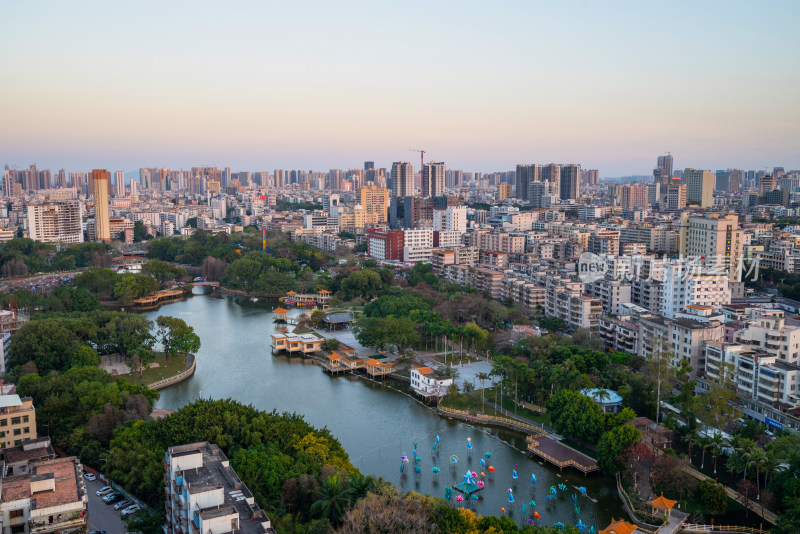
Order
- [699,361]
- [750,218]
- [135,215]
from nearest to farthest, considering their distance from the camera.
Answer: [699,361], [750,218], [135,215]

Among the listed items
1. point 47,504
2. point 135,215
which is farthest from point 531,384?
point 135,215

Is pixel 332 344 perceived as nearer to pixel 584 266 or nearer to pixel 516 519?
pixel 516 519

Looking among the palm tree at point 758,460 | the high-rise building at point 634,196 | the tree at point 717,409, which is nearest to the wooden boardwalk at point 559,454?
the tree at point 717,409

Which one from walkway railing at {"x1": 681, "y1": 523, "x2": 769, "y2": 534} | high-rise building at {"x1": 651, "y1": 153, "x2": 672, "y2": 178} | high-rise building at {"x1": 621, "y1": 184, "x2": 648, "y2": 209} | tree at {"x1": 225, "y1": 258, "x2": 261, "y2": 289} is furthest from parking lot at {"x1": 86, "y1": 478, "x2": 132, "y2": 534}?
high-rise building at {"x1": 651, "y1": 153, "x2": 672, "y2": 178}

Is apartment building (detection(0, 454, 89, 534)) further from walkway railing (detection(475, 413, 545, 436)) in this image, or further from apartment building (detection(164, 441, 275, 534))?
walkway railing (detection(475, 413, 545, 436))

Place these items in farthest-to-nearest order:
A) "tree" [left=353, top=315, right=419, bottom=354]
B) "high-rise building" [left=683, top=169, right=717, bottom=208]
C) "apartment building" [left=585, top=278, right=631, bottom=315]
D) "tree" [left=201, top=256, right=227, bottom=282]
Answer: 1. "high-rise building" [left=683, top=169, right=717, bottom=208]
2. "tree" [left=201, top=256, right=227, bottom=282]
3. "apartment building" [left=585, top=278, right=631, bottom=315]
4. "tree" [left=353, top=315, right=419, bottom=354]

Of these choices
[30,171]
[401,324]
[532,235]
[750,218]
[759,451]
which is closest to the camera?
[759,451]

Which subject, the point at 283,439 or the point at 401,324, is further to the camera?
the point at 401,324
